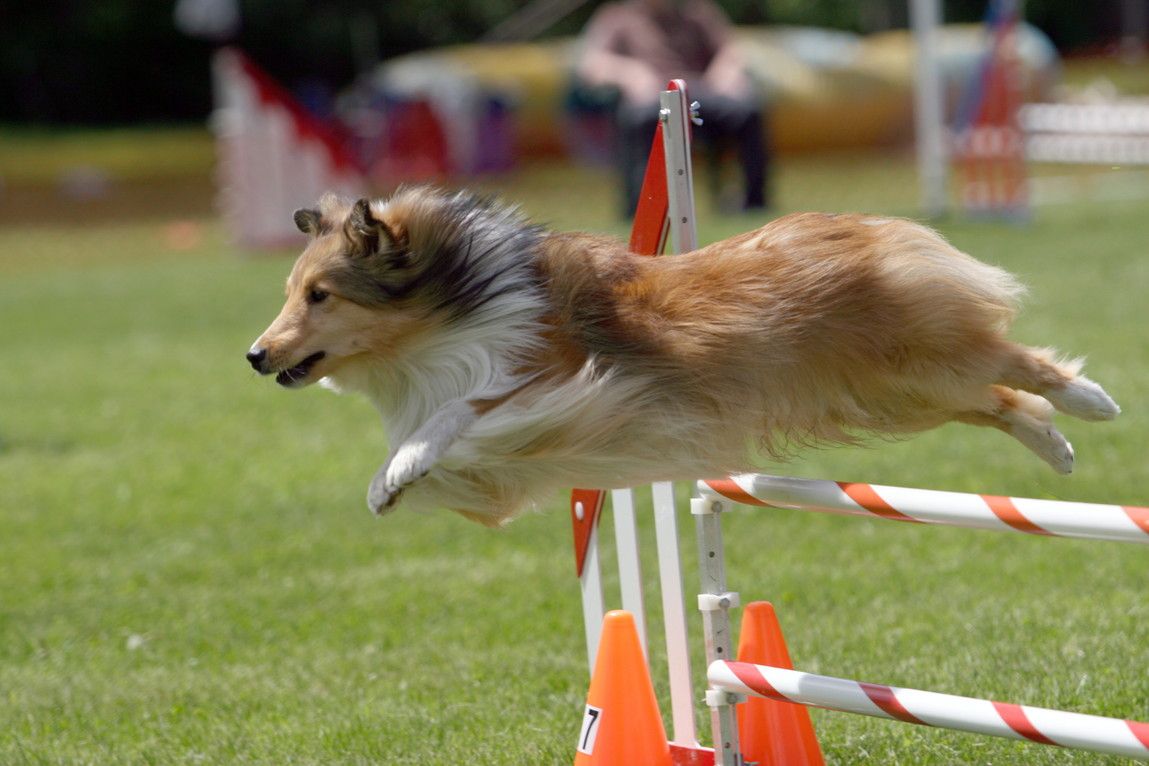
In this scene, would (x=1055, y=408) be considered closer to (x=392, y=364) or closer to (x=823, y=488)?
(x=823, y=488)

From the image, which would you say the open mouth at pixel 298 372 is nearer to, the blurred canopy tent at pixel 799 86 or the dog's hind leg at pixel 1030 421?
the dog's hind leg at pixel 1030 421

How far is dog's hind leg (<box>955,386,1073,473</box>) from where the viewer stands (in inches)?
161

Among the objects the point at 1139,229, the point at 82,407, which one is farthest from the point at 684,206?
the point at 1139,229

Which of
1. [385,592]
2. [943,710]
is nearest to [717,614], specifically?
[943,710]

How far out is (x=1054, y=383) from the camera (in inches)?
154

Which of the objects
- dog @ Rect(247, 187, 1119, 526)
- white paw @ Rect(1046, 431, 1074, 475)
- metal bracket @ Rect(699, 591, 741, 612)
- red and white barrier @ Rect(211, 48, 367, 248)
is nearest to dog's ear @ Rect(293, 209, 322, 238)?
dog @ Rect(247, 187, 1119, 526)

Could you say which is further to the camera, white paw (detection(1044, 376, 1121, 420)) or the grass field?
the grass field

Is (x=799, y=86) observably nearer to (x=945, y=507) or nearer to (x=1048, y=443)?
(x=1048, y=443)

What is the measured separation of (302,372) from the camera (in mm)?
3670

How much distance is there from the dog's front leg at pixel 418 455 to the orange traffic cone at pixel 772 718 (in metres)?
0.86

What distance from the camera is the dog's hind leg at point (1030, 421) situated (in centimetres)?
409

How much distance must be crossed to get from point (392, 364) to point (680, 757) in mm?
1191

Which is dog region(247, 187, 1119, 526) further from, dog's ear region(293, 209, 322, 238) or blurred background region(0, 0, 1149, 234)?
blurred background region(0, 0, 1149, 234)

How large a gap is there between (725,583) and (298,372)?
3.69 ft
